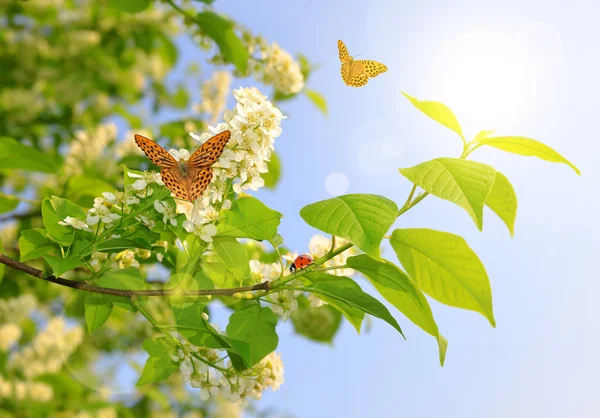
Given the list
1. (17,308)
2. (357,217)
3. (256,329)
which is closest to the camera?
(357,217)

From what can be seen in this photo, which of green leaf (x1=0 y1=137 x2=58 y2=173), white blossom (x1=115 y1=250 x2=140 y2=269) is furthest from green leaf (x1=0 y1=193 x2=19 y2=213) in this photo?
white blossom (x1=115 y1=250 x2=140 y2=269)

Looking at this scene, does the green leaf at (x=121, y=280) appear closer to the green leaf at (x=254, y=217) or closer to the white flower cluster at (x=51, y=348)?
the green leaf at (x=254, y=217)

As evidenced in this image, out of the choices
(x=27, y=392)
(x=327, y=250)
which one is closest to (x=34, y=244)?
(x=327, y=250)

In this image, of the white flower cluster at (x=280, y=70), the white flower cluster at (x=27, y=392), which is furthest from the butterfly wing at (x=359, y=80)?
the white flower cluster at (x=27, y=392)

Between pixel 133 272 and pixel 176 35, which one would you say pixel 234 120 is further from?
pixel 176 35

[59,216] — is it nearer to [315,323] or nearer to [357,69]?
[357,69]

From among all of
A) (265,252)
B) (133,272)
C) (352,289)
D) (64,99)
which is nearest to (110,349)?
(64,99)

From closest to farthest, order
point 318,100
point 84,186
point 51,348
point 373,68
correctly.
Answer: point 373,68 → point 84,186 → point 318,100 → point 51,348
